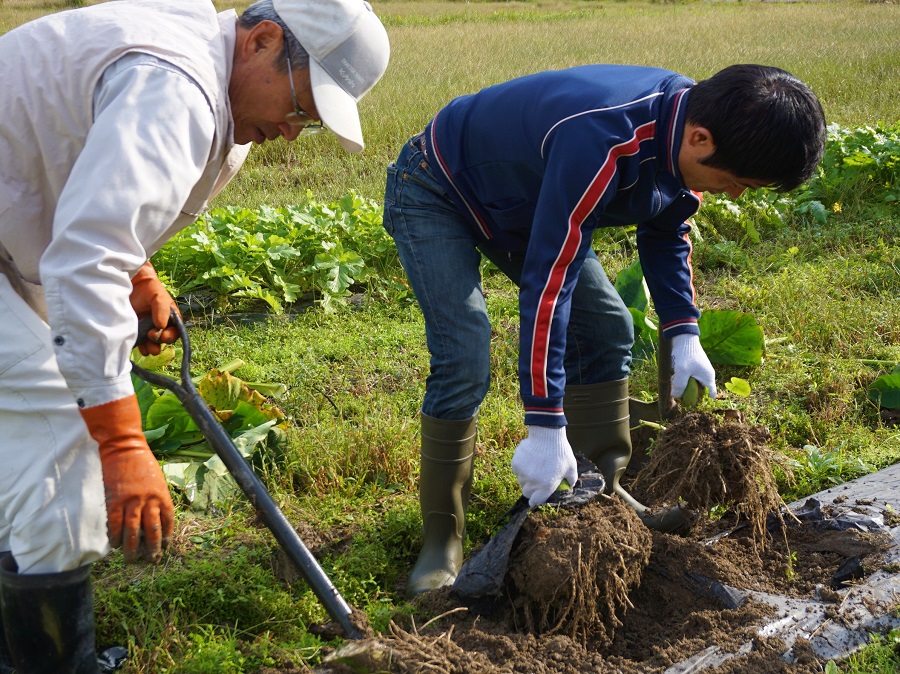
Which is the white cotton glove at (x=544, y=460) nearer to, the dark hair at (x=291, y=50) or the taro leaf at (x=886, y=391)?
the dark hair at (x=291, y=50)

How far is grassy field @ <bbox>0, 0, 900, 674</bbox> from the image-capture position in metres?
2.63

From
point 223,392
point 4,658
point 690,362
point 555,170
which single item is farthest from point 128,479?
point 690,362

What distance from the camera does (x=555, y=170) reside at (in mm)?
2281

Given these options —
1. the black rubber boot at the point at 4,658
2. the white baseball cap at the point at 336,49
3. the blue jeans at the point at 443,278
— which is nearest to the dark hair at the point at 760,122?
the blue jeans at the point at 443,278

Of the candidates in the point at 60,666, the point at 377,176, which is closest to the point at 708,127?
the point at 60,666

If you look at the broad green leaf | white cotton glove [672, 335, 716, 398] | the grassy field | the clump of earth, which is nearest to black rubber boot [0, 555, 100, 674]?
the grassy field

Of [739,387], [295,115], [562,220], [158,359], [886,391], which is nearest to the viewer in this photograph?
[295,115]

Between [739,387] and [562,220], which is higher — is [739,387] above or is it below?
below

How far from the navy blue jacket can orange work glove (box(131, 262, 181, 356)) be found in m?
0.89

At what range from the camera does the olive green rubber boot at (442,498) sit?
2768 mm

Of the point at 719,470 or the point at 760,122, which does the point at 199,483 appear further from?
the point at 760,122

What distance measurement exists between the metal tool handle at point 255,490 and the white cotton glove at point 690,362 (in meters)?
1.41

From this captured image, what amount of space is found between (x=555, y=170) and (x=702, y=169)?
1.35 ft

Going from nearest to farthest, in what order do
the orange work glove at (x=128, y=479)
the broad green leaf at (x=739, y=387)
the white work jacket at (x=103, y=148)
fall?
the white work jacket at (x=103, y=148) → the orange work glove at (x=128, y=479) → the broad green leaf at (x=739, y=387)
